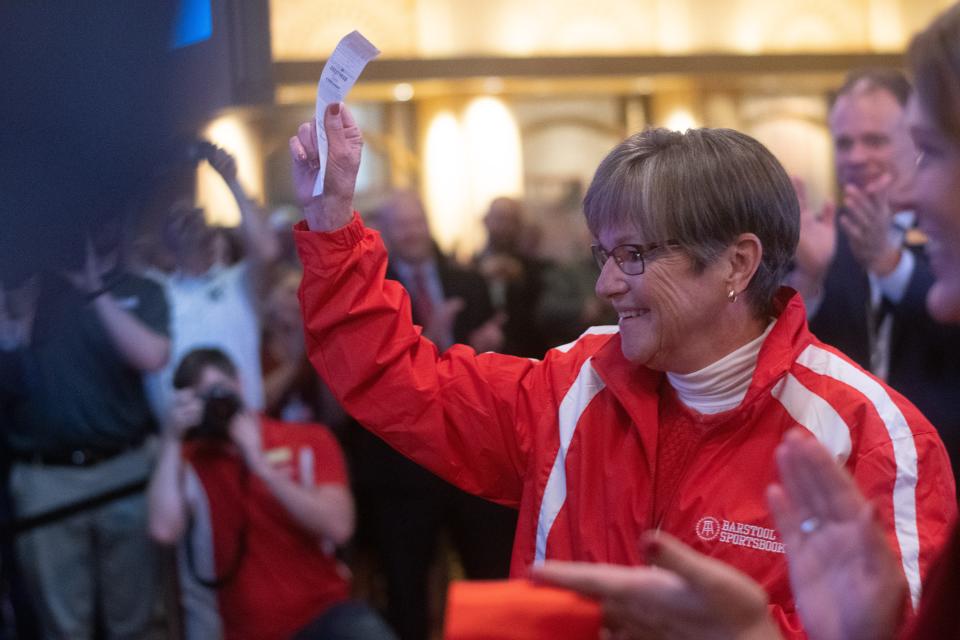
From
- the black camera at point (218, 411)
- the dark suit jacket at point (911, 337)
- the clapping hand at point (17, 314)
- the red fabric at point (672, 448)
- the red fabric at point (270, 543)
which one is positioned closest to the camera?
the red fabric at point (672, 448)

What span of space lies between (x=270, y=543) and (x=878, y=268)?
5.13 feet

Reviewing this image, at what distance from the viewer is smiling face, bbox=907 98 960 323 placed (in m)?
1.07

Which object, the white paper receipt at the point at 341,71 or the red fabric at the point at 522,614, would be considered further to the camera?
the white paper receipt at the point at 341,71

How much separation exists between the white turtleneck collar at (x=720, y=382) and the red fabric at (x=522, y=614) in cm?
67

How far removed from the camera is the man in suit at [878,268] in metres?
2.33

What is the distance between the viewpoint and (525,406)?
1705 millimetres

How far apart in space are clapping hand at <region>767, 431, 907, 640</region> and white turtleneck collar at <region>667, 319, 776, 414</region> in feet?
1.98

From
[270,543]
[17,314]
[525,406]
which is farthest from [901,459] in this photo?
[17,314]

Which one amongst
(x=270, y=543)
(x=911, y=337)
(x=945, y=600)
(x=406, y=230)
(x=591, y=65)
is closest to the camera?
(x=945, y=600)

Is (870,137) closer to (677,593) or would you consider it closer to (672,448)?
(672,448)

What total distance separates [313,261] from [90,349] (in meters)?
1.90

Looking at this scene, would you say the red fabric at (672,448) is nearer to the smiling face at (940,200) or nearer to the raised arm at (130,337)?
the smiling face at (940,200)

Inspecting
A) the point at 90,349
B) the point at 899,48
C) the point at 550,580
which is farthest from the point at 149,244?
the point at 899,48

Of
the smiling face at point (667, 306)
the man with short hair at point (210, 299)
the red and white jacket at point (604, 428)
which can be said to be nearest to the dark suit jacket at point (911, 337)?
the red and white jacket at point (604, 428)
